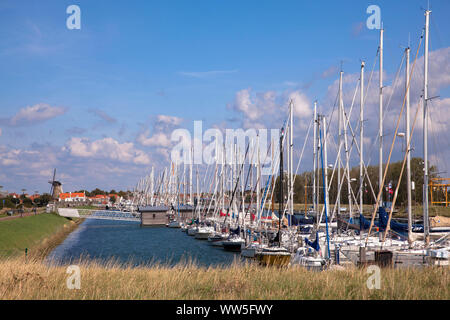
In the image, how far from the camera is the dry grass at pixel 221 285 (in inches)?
489

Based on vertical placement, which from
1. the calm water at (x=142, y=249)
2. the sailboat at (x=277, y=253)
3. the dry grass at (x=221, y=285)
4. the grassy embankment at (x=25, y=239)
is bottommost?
the calm water at (x=142, y=249)

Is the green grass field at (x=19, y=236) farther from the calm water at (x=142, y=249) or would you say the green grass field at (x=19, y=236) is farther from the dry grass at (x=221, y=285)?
the dry grass at (x=221, y=285)

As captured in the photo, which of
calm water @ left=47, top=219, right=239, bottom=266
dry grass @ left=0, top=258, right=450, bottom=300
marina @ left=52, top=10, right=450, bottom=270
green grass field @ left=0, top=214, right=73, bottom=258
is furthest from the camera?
calm water @ left=47, top=219, right=239, bottom=266

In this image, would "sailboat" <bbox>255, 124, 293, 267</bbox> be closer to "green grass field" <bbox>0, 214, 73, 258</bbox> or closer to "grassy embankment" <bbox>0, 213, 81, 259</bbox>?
"grassy embankment" <bbox>0, 213, 81, 259</bbox>

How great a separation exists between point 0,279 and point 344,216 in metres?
42.4

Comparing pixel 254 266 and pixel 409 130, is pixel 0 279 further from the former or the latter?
pixel 409 130

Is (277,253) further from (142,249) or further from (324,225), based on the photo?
(142,249)

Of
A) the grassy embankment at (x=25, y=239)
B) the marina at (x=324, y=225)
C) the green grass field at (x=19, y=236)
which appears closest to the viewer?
the marina at (x=324, y=225)

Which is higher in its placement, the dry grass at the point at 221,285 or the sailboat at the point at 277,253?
the dry grass at the point at 221,285

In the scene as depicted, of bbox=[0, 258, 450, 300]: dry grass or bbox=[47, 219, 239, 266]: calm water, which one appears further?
bbox=[47, 219, 239, 266]: calm water

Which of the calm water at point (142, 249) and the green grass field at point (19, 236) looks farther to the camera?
the calm water at point (142, 249)

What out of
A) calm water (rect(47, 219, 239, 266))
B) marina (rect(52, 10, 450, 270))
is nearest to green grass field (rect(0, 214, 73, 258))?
calm water (rect(47, 219, 239, 266))

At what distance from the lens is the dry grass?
1241 cm

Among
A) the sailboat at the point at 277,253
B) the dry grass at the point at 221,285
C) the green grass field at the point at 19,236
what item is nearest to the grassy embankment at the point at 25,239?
the green grass field at the point at 19,236
